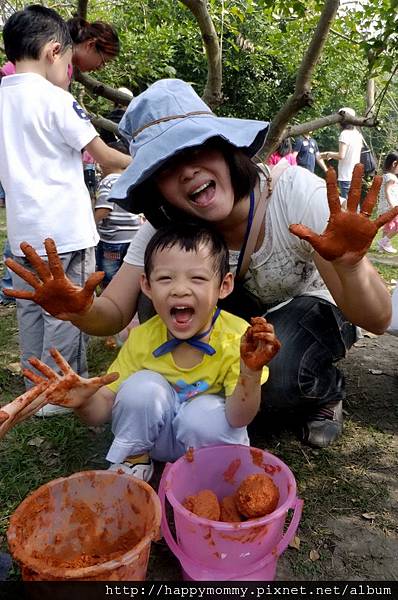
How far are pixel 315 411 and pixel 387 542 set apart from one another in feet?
1.90

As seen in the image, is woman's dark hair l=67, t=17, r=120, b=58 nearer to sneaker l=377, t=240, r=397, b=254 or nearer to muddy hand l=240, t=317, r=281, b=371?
muddy hand l=240, t=317, r=281, b=371

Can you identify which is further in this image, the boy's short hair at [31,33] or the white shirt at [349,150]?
the white shirt at [349,150]

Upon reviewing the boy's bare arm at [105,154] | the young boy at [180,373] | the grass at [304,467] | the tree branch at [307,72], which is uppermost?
the tree branch at [307,72]

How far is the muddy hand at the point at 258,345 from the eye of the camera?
1283mm

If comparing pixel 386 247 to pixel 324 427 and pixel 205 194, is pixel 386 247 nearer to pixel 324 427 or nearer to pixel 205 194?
pixel 324 427

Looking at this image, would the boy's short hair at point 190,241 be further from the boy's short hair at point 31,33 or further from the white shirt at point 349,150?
the white shirt at point 349,150

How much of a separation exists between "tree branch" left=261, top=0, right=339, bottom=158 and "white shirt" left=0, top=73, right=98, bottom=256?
94cm

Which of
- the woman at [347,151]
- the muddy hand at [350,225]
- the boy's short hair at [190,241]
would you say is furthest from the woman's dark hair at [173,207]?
the woman at [347,151]

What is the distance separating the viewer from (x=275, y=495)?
54.0 inches

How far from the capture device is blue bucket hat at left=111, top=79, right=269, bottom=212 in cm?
151

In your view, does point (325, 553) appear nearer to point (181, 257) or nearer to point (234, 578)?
point (234, 578)

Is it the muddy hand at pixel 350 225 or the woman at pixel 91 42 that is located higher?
the woman at pixel 91 42

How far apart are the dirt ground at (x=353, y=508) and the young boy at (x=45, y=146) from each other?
1.17 meters

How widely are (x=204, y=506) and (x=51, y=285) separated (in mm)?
709
